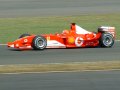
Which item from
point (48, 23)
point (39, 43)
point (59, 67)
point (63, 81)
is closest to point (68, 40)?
point (39, 43)

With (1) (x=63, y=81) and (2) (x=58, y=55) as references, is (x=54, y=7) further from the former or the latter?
(1) (x=63, y=81)

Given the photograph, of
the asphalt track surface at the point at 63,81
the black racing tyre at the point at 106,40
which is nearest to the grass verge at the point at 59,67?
the asphalt track surface at the point at 63,81

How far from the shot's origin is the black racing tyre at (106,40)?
1859cm

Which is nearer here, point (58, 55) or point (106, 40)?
→ point (58, 55)

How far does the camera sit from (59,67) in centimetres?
1431

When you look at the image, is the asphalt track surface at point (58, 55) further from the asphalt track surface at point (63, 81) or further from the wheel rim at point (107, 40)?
the asphalt track surface at point (63, 81)

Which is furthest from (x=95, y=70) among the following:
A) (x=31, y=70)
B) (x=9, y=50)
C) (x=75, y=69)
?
(x=9, y=50)

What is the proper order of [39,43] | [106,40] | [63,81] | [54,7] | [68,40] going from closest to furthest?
[63,81]
[39,43]
[68,40]
[106,40]
[54,7]

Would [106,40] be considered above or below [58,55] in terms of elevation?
above

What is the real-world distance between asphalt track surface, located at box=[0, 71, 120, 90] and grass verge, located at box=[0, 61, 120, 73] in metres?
0.60

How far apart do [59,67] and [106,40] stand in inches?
183

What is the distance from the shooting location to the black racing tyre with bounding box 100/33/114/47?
1859cm

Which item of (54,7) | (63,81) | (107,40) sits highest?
(54,7)

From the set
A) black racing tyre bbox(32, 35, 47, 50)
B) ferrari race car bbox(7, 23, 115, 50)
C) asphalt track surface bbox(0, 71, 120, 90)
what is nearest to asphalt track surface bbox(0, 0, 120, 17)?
ferrari race car bbox(7, 23, 115, 50)
